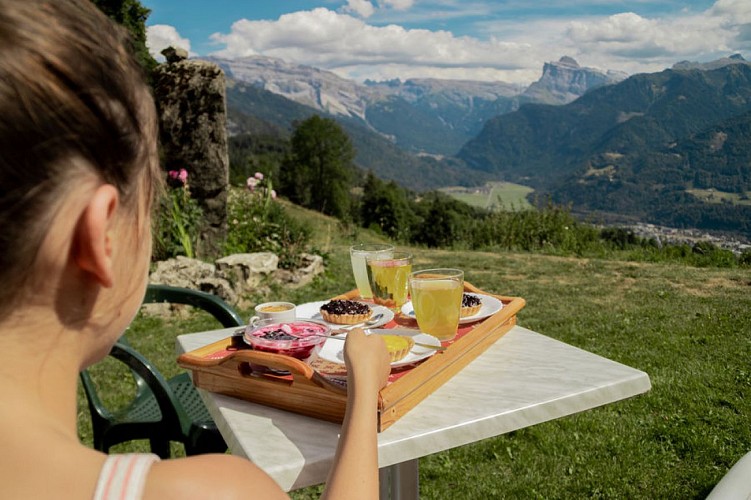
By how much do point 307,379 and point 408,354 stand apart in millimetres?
320

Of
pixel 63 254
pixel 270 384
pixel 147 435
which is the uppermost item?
pixel 63 254

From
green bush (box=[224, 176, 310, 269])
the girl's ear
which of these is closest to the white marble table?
the girl's ear

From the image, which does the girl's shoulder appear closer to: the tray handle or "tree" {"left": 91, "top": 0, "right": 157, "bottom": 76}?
the tray handle

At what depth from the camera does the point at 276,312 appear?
6.35 feet

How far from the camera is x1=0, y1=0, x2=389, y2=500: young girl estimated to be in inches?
24.6

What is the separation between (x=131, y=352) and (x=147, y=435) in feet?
1.25

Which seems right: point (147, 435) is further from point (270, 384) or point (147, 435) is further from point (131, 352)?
point (270, 384)

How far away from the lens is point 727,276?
8344mm

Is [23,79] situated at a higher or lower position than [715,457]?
higher

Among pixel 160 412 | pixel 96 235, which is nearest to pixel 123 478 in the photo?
pixel 96 235

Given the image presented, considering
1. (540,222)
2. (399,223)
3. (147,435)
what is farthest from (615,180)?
(147,435)

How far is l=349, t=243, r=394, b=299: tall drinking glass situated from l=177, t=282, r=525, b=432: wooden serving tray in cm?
54

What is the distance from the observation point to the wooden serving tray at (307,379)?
137 centimetres

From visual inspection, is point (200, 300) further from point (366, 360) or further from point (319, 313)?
point (366, 360)
